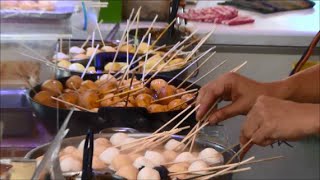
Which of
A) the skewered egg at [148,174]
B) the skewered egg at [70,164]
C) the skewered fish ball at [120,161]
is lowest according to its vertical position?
the skewered fish ball at [120,161]

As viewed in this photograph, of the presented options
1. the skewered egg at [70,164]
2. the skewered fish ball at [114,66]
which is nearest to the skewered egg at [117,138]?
the skewered egg at [70,164]

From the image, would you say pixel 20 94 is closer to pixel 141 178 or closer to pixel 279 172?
pixel 141 178

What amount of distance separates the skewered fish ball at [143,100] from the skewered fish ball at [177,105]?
8cm

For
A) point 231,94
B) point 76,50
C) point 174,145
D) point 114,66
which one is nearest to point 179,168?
point 174,145

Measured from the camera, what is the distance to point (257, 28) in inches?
118

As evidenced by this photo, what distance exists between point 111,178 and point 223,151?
0.39 metres

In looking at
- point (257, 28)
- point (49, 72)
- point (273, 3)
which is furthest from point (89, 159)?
point (273, 3)

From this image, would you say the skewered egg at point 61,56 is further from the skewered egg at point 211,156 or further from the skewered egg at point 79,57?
the skewered egg at point 211,156

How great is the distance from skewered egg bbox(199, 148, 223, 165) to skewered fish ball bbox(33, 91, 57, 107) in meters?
0.54

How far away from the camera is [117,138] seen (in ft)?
4.82

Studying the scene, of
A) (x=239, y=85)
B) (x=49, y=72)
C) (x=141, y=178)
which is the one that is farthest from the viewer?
(x=49, y=72)

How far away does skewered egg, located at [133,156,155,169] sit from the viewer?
130 centimetres

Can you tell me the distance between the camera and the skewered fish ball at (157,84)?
1.92 m

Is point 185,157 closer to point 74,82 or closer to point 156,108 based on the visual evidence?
point 156,108
